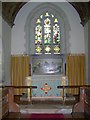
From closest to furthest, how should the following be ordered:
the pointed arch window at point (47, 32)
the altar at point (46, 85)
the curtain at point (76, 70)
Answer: the altar at point (46, 85) → the curtain at point (76, 70) → the pointed arch window at point (47, 32)

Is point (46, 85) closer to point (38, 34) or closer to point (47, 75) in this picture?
point (47, 75)

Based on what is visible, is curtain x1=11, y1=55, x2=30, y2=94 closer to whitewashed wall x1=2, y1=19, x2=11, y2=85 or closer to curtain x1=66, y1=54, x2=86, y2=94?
whitewashed wall x1=2, y1=19, x2=11, y2=85

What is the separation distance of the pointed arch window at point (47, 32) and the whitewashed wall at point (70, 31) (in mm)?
611

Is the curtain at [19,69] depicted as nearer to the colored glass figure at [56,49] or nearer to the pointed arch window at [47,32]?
the pointed arch window at [47,32]

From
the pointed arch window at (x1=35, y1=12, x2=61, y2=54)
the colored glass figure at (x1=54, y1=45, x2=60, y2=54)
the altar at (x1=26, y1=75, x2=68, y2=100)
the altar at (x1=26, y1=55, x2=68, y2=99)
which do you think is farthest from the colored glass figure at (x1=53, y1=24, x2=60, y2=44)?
the altar at (x1=26, y1=75, x2=68, y2=100)

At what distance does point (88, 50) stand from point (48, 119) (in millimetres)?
6506

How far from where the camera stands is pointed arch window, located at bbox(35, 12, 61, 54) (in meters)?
14.7

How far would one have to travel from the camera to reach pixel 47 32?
14.8 meters

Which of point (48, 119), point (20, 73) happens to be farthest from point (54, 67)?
point (48, 119)

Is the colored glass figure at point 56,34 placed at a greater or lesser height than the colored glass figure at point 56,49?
greater

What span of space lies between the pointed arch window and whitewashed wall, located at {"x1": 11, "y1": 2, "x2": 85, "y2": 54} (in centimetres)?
61

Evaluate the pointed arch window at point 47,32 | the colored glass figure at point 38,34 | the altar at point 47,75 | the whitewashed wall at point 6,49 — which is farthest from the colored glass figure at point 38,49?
the whitewashed wall at point 6,49

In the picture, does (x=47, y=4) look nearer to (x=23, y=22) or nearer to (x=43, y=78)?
(x=23, y=22)

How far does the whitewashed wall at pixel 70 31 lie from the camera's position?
14.6 meters
